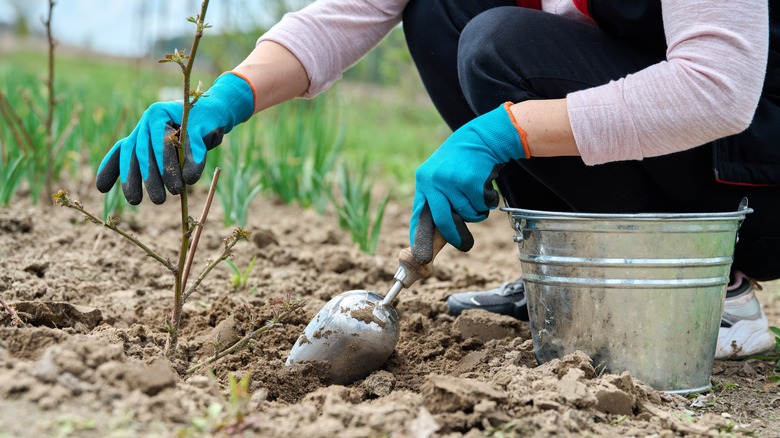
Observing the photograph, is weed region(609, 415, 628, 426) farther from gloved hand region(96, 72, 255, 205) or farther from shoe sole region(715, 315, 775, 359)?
gloved hand region(96, 72, 255, 205)

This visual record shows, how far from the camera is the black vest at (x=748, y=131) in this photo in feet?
4.76

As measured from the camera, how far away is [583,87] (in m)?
1.52

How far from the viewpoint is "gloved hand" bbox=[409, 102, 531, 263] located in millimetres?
1387

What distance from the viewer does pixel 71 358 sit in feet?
3.63

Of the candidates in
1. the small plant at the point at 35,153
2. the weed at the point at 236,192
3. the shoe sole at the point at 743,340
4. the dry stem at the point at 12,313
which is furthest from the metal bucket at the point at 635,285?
the small plant at the point at 35,153

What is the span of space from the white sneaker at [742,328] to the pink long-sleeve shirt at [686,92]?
0.58 metres

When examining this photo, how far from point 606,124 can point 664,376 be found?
484 millimetres

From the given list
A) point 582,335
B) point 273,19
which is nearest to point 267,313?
point 582,335

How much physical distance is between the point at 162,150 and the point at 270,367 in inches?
18.0

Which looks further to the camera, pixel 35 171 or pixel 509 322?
pixel 35 171

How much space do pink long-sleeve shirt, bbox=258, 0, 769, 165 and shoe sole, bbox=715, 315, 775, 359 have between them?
59 centimetres

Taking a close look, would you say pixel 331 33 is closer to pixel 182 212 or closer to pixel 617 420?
Result: pixel 182 212

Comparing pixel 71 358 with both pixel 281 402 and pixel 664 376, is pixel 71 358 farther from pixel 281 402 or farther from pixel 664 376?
pixel 664 376

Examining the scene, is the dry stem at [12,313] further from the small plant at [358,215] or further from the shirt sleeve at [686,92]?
the small plant at [358,215]
